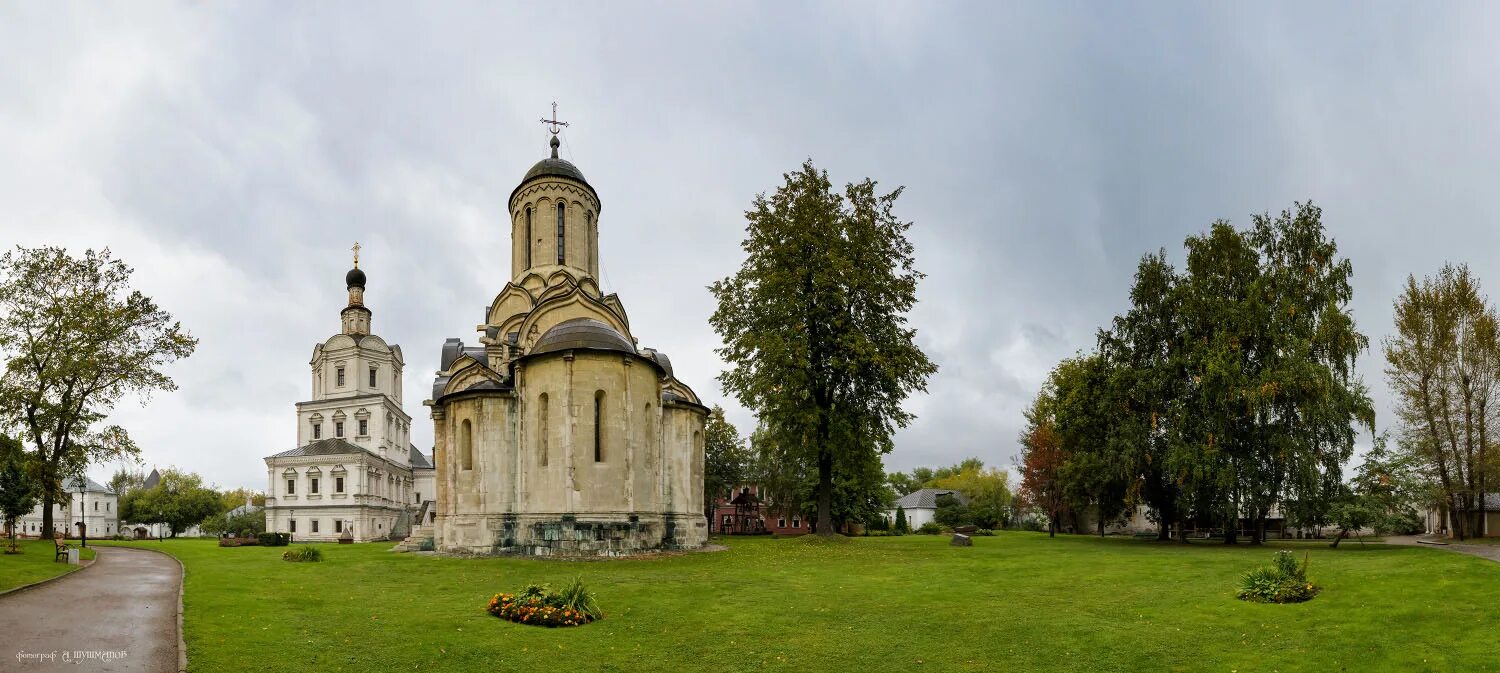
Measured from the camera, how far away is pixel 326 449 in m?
59.4

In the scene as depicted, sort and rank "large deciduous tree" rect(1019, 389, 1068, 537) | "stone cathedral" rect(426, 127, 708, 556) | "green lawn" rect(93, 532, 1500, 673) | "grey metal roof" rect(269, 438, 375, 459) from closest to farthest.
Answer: "green lawn" rect(93, 532, 1500, 673), "stone cathedral" rect(426, 127, 708, 556), "large deciduous tree" rect(1019, 389, 1068, 537), "grey metal roof" rect(269, 438, 375, 459)

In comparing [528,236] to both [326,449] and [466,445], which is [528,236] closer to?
[466,445]

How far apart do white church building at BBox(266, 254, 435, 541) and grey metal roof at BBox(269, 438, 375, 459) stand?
7 centimetres

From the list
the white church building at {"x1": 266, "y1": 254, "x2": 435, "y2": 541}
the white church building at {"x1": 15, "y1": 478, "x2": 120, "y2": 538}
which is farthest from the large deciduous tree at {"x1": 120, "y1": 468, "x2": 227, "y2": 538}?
the white church building at {"x1": 266, "y1": 254, "x2": 435, "y2": 541}

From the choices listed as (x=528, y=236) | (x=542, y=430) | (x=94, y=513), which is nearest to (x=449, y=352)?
(x=528, y=236)

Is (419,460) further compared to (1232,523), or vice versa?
(419,460)

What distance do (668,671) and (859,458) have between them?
2261 cm

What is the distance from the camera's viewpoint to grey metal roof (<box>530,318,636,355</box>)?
2784cm

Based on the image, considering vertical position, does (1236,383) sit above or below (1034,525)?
above

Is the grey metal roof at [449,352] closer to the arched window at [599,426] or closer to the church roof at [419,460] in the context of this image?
the arched window at [599,426]

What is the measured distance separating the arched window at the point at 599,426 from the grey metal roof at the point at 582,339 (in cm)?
158

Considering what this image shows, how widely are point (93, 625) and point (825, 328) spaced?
24206 mm

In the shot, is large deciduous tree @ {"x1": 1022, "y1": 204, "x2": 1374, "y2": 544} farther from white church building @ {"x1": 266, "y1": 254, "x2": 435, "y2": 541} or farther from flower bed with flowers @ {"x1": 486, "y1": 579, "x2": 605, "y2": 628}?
white church building @ {"x1": 266, "y1": 254, "x2": 435, "y2": 541}

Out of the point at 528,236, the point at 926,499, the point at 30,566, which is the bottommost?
the point at 926,499
